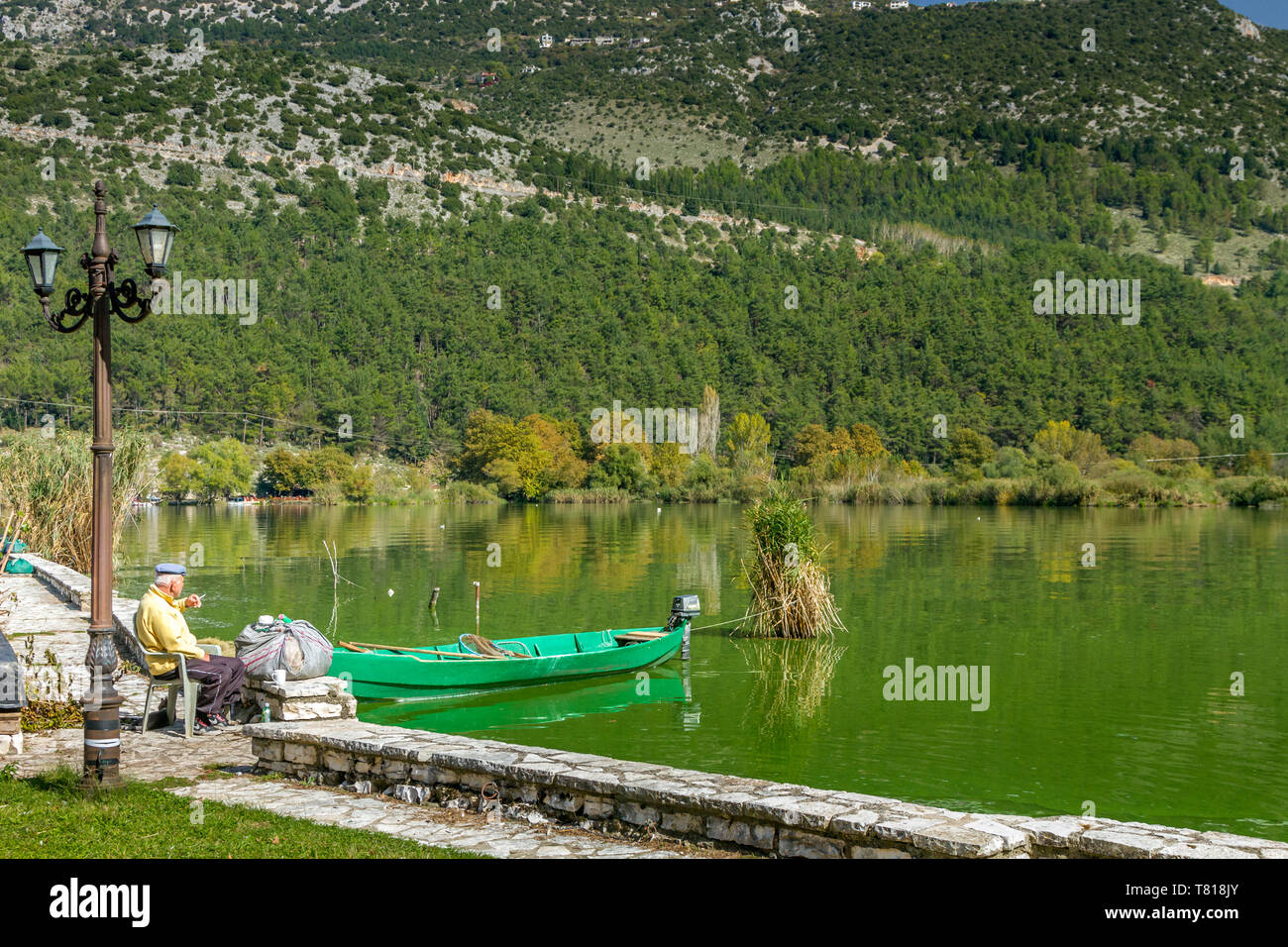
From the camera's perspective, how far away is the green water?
11523mm

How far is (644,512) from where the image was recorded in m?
70.7

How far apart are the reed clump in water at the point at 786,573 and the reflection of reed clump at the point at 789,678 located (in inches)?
14.7

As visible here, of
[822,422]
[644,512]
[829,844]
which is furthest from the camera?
[822,422]

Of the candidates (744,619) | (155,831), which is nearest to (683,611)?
(744,619)

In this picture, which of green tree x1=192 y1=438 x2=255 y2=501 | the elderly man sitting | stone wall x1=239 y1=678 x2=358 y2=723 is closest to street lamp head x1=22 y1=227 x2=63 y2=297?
the elderly man sitting

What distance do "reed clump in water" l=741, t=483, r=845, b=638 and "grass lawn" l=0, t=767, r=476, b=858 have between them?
41.7 ft

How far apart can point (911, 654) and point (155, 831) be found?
1413 centimetres

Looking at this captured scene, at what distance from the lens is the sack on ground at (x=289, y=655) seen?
29.9 feet

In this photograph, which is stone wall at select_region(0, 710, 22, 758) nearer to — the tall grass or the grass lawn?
the grass lawn

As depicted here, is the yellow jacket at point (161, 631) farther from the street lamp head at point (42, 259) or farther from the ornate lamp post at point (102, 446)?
the street lamp head at point (42, 259)

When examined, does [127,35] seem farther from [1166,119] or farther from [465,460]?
[1166,119]

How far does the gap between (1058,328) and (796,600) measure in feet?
359

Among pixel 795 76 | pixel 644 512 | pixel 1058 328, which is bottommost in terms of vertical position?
pixel 644 512
